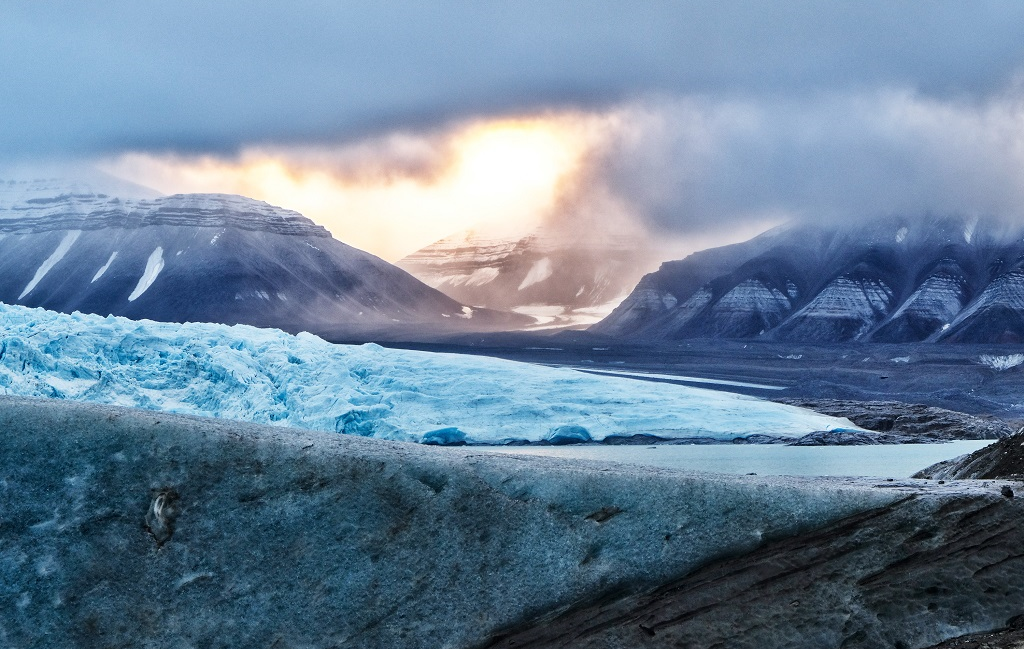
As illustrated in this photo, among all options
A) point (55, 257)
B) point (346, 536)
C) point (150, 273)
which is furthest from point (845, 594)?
point (55, 257)

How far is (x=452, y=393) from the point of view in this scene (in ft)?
79.5

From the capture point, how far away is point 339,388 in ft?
75.3

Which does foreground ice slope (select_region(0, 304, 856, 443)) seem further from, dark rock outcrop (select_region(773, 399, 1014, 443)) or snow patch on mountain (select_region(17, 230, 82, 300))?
snow patch on mountain (select_region(17, 230, 82, 300))

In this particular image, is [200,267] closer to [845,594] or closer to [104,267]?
[104,267]

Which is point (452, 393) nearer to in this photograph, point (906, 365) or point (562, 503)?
point (562, 503)

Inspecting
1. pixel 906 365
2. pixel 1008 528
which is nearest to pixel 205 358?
pixel 1008 528

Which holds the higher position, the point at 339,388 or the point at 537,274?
the point at 537,274

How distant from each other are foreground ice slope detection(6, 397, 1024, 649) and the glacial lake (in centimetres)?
1389

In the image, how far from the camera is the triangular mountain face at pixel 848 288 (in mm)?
73125

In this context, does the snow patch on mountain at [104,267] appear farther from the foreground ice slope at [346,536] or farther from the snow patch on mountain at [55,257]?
the foreground ice slope at [346,536]

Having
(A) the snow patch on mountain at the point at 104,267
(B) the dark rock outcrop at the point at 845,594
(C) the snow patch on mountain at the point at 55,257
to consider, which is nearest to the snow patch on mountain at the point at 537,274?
(C) the snow patch on mountain at the point at 55,257

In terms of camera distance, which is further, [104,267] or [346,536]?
[104,267]

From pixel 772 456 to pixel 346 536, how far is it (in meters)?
18.2

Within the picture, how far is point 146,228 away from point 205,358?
3939 inches
